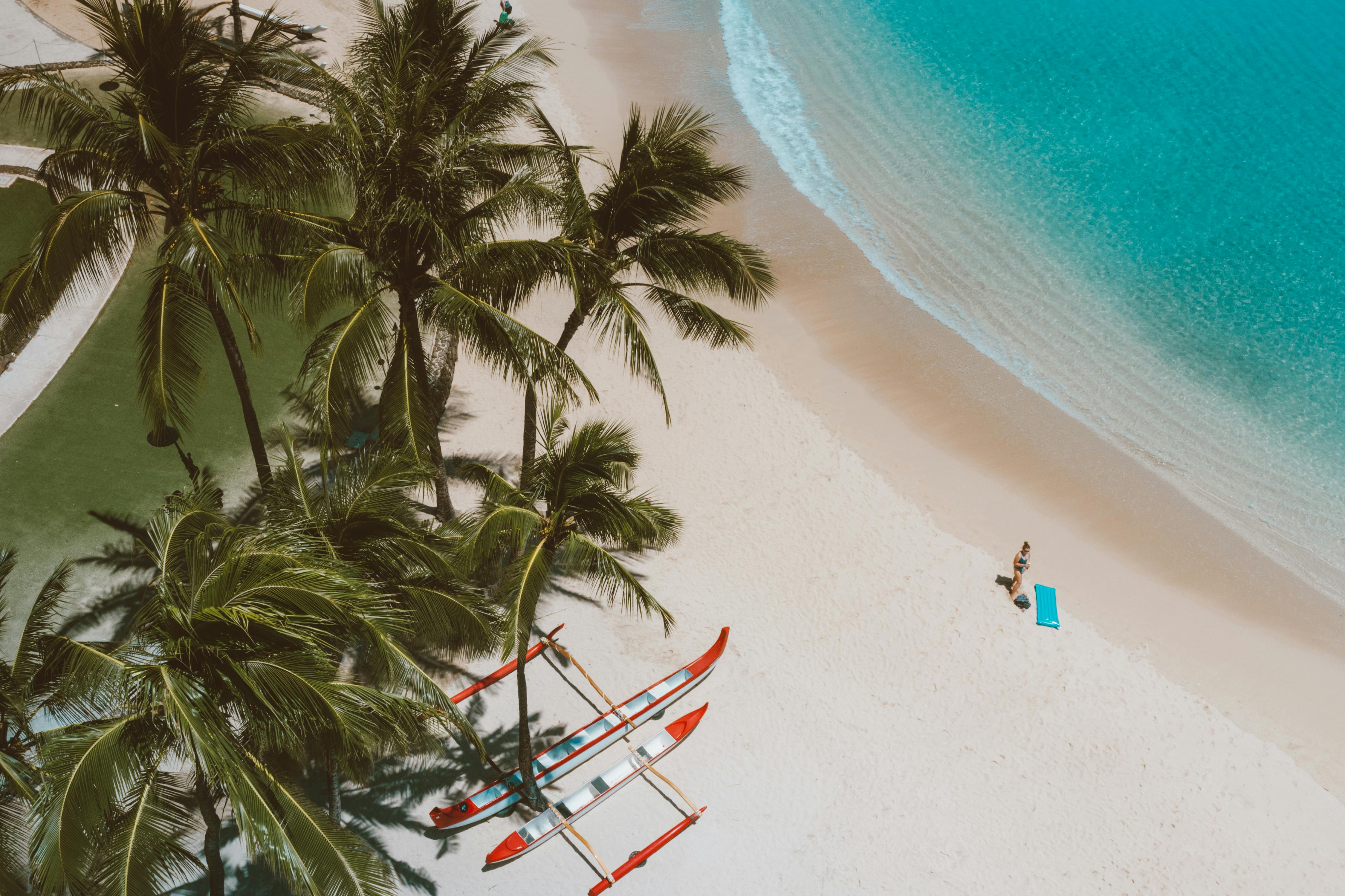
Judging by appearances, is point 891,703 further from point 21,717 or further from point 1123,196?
point 1123,196

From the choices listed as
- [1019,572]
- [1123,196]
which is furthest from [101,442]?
[1123,196]

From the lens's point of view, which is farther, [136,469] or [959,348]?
[959,348]

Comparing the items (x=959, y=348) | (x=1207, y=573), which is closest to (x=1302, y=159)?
(x=959, y=348)

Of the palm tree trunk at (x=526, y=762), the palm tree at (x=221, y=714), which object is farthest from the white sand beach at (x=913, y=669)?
the palm tree at (x=221, y=714)

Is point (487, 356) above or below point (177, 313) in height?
above

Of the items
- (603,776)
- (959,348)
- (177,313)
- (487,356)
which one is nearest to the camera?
(177,313)

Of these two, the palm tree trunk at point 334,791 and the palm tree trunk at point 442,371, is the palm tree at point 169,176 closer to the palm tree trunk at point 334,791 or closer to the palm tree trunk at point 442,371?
the palm tree trunk at point 334,791

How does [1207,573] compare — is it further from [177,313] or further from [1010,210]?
[177,313]
